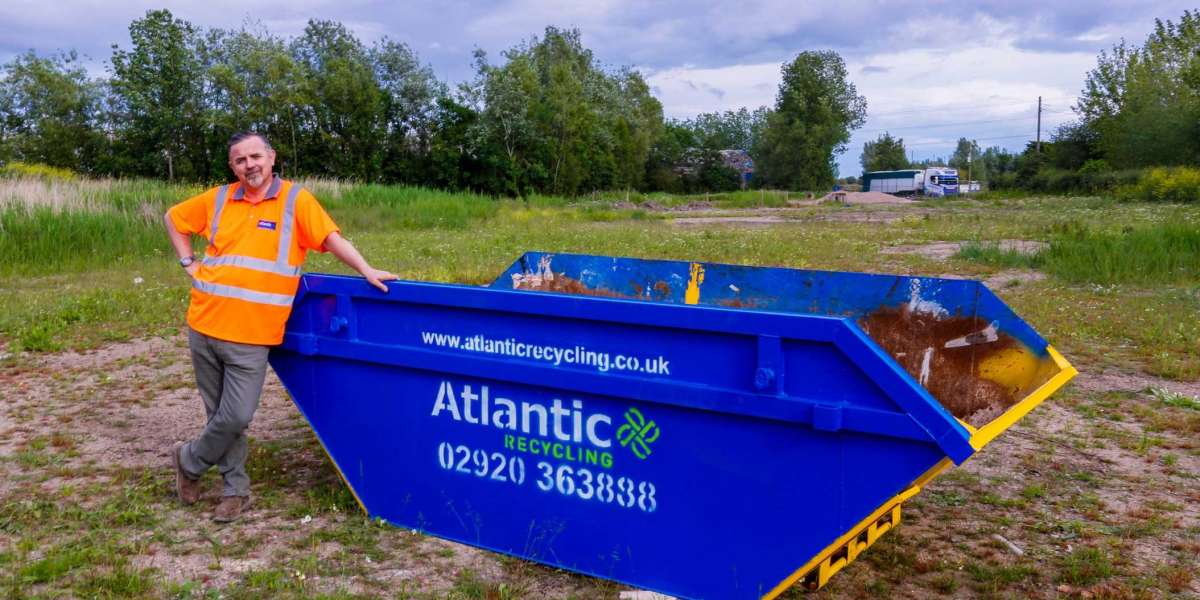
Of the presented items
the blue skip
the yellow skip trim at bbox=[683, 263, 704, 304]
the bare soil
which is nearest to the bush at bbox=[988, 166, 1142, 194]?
the bare soil

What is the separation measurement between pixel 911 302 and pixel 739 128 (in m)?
112

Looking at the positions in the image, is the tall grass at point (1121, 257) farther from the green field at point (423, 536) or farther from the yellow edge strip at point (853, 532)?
the yellow edge strip at point (853, 532)

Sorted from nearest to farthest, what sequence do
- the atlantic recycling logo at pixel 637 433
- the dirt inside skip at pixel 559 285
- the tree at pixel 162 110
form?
the atlantic recycling logo at pixel 637 433 → the dirt inside skip at pixel 559 285 → the tree at pixel 162 110

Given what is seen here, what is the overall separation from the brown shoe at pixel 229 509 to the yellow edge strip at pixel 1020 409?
3.48 metres

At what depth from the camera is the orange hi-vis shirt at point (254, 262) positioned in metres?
4.57

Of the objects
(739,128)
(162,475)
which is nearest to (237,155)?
(162,475)

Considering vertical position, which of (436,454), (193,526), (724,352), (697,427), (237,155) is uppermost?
(237,155)

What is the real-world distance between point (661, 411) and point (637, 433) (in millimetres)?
156

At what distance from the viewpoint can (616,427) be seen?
3.90 m

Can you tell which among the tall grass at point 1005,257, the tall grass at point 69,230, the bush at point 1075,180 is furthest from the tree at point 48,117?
the bush at point 1075,180

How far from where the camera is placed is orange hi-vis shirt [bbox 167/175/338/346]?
4.57 meters

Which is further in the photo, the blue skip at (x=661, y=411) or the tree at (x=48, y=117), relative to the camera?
the tree at (x=48, y=117)

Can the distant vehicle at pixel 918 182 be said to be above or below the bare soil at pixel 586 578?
above

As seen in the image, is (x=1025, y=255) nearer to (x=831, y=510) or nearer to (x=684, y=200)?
(x=831, y=510)
